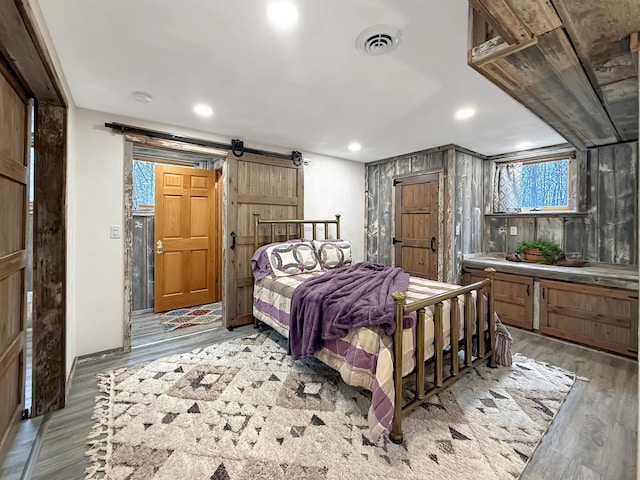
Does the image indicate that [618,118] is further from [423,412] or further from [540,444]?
[423,412]

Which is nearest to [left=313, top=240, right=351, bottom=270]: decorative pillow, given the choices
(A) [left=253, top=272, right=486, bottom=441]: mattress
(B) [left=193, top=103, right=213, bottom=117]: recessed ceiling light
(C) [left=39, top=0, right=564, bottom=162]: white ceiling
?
(A) [left=253, top=272, right=486, bottom=441]: mattress

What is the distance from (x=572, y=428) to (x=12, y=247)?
347 cm

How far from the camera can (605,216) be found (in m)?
3.27

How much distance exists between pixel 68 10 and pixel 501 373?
12.2ft

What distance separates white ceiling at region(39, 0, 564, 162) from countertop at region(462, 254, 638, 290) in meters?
1.53

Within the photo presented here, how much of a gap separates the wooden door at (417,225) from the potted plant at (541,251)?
1.09 metres

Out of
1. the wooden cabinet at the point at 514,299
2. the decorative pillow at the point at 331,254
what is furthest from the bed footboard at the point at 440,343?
the decorative pillow at the point at 331,254

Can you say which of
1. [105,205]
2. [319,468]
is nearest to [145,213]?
[105,205]

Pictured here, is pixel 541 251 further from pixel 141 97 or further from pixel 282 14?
pixel 141 97

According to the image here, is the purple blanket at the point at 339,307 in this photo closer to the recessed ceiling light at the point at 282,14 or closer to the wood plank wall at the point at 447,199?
the wood plank wall at the point at 447,199

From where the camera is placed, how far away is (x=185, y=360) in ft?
8.57

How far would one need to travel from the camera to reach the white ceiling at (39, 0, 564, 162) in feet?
4.75

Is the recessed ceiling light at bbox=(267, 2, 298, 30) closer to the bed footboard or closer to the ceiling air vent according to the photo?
the ceiling air vent

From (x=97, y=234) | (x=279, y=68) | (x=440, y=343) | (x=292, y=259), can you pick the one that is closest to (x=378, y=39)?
(x=279, y=68)
